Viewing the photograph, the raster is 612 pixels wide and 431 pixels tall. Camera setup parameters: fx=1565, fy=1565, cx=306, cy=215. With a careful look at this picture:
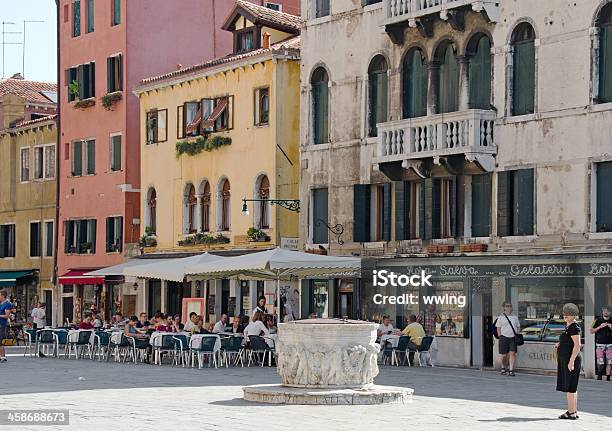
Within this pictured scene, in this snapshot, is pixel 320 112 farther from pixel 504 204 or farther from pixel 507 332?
pixel 507 332

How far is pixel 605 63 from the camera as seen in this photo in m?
→ 30.3

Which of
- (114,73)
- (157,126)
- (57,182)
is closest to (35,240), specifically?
(57,182)

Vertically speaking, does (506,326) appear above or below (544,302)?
below

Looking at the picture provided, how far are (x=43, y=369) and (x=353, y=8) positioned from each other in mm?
12449

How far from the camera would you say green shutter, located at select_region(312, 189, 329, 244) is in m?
38.9

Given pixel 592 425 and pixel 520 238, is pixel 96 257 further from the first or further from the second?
pixel 592 425

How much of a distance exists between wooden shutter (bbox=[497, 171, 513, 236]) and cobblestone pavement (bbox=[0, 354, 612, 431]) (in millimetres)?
3163

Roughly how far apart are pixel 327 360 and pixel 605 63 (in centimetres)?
1094

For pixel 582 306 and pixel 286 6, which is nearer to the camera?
pixel 582 306

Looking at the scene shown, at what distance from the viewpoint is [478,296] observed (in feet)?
111

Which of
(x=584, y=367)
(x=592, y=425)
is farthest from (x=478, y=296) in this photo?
(x=592, y=425)

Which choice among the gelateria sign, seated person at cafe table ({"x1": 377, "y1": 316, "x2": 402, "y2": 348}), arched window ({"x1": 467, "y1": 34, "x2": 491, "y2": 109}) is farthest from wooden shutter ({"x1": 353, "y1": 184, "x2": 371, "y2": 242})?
arched window ({"x1": 467, "y1": 34, "x2": 491, "y2": 109})

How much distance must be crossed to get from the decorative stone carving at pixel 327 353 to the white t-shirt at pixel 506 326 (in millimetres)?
8562

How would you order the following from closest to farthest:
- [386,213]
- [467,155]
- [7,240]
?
[467,155], [386,213], [7,240]
